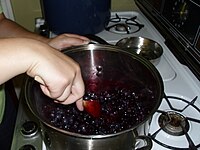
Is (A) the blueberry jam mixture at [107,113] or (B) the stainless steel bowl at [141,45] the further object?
(B) the stainless steel bowl at [141,45]

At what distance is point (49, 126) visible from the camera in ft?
1.35

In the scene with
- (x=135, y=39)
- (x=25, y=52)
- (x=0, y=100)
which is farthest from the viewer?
(x=135, y=39)

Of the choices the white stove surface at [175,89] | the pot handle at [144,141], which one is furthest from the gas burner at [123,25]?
the pot handle at [144,141]

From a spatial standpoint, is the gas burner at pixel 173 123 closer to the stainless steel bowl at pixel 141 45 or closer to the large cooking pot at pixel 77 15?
the stainless steel bowl at pixel 141 45

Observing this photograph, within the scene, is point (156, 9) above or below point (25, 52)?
below

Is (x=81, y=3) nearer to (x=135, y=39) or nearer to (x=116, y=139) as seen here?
(x=135, y=39)

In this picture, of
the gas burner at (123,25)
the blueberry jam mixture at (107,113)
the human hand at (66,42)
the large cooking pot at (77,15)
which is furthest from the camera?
the gas burner at (123,25)

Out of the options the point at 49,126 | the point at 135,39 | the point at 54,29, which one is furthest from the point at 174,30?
the point at 49,126

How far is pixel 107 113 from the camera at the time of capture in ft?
1.84

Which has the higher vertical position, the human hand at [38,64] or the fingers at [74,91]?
the human hand at [38,64]

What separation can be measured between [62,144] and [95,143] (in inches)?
2.7

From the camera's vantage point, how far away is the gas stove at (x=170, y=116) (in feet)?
1.77

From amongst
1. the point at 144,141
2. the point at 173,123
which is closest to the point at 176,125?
the point at 173,123

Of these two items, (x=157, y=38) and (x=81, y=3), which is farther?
(x=157, y=38)
